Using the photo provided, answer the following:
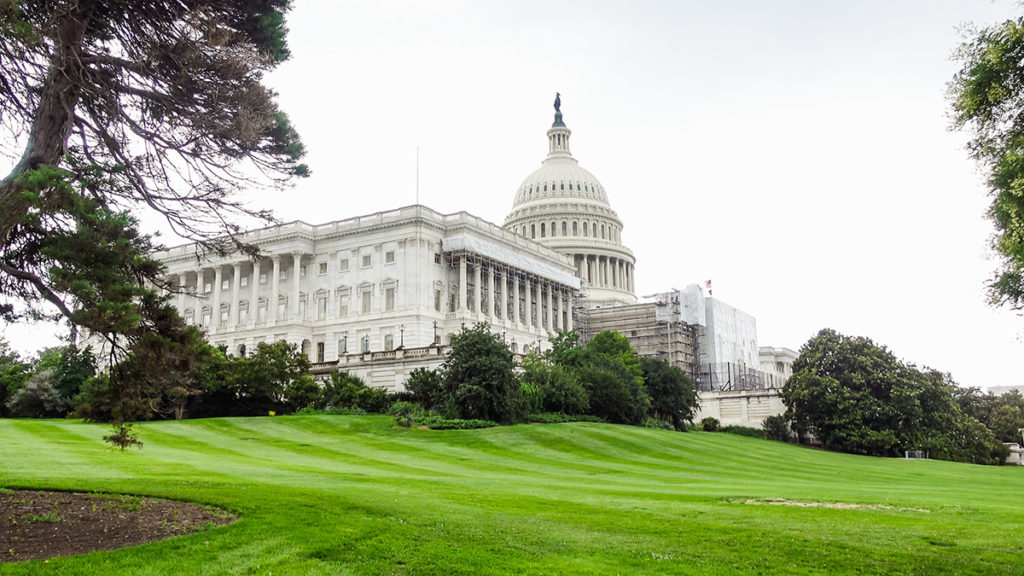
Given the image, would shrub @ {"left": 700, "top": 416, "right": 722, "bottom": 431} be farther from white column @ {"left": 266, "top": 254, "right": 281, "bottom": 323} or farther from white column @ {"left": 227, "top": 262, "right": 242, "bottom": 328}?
white column @ {"left": 227, "top": 262, "right": 242, "bottom": 328}

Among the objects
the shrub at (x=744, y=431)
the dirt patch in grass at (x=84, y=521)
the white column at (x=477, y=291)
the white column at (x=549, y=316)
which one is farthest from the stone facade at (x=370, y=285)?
the dirt patch in grass at (x=84, y=521)

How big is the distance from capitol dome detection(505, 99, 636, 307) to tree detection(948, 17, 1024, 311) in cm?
10692

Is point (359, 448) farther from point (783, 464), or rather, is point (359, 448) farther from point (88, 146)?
point (88, 146)

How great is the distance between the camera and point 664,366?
72250mm

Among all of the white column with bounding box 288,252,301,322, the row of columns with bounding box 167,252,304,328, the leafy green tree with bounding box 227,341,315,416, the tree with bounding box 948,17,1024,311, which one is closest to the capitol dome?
the white column with bounding box 288,252,301,322

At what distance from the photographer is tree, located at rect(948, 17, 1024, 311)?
14953 mm

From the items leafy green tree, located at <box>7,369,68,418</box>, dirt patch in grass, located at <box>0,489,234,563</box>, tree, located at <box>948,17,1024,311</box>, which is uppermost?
tree, located at <box>948,17,1024,311</box>

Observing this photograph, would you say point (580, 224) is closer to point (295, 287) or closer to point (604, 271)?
point (604, 271)

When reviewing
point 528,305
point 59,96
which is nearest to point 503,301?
point 528,305

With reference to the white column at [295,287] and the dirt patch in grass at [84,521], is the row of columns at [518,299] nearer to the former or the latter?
the white column at [295,287]

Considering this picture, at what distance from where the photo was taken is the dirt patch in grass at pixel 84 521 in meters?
13.1

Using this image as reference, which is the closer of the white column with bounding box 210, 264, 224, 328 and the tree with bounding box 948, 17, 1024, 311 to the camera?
the tree with bounding box 948, 17, 1024, 311

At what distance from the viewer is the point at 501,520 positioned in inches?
650

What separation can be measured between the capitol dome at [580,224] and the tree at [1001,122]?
4209 inches
